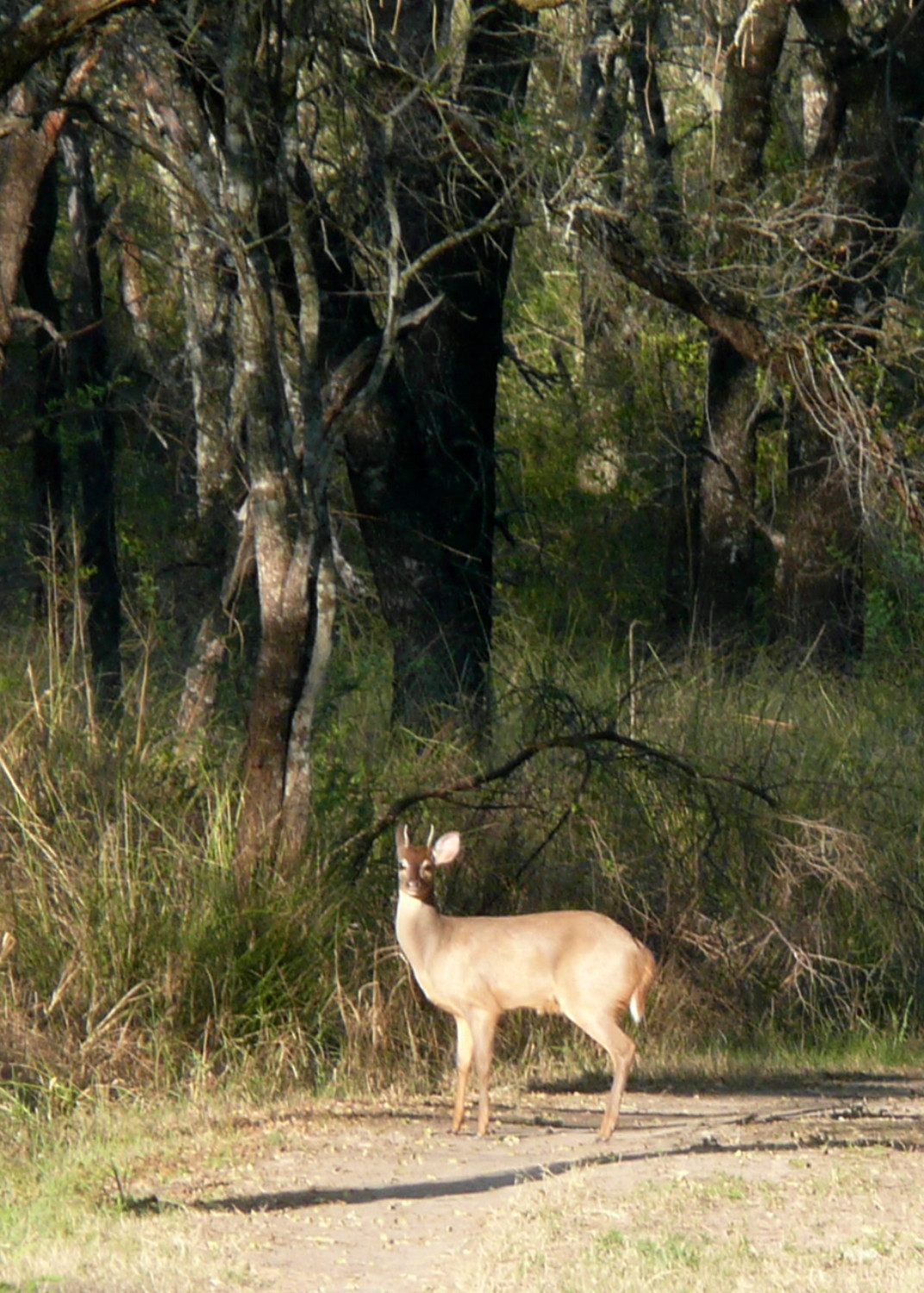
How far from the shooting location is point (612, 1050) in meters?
7.34

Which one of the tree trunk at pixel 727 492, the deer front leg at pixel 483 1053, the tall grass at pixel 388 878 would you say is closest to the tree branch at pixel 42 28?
the tall grass at pixel 388 878

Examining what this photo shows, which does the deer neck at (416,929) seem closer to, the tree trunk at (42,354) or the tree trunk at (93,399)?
the tree trunk at (42,354)

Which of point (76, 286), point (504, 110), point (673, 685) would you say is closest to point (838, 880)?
point (673, 685)

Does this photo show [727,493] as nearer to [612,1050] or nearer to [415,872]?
[415,872]

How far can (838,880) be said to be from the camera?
10.2m

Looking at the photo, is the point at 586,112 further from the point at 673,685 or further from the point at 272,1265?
the point at 272,1265

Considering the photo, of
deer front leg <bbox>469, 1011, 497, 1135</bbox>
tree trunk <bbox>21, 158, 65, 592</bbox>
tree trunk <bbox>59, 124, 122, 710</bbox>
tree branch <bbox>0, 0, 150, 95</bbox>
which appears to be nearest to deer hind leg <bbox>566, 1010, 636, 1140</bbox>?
deer front leg <bbox>469, 1011, 497, 1135</bbox>

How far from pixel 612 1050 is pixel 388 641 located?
6.82 m

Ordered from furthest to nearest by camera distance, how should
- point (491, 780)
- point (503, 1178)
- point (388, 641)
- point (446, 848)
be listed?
1. point (388, 641)
2. point (491, 780)
3. point (446, 848)
4. point (503, 1178)

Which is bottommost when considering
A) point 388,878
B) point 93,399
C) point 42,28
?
point 388,878

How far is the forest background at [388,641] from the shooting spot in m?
8.40

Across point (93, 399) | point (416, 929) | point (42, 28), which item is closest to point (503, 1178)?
point (416, 929)

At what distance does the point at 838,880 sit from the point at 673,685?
2.33 m

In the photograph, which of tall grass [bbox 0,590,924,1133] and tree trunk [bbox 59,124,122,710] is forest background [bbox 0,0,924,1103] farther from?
tree trunk [bbox 59,124,122,710]
